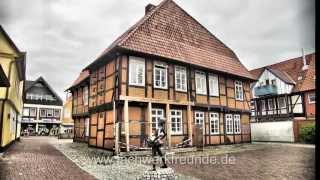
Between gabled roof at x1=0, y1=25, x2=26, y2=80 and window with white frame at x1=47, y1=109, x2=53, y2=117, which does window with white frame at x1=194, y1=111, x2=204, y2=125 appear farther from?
window with white frame at x1=47, y1=109, x2=53, y2=117

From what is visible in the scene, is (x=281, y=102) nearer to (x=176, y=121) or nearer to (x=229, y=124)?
(x=229, y=124)

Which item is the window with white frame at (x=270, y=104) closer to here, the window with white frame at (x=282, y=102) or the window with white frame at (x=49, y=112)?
the window with white frame at (x=282, y=102)

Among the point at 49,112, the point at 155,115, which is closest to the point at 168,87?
the point at 155,115

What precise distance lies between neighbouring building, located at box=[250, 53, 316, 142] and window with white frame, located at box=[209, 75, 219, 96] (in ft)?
26.3

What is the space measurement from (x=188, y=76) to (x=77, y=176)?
925 centimetres

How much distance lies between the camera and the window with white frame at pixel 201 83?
15.5 metres

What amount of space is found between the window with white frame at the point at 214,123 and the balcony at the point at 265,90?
1332 cm

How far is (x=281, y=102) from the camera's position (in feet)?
85.9

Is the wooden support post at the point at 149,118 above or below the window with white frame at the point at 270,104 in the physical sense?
below

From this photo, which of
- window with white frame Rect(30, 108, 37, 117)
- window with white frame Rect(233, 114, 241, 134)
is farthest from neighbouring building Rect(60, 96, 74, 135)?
window with white frame Rect(233, 114, 241, 134)

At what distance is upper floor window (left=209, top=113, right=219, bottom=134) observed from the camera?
1576 centimetres

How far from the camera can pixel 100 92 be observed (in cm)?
1495

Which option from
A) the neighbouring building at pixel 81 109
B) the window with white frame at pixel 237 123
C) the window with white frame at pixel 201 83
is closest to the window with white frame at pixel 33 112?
the neighbouring building at pixel 81 109

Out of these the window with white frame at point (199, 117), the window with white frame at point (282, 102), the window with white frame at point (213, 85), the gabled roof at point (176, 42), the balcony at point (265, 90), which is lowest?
the window with white frame at point (199, 117)
